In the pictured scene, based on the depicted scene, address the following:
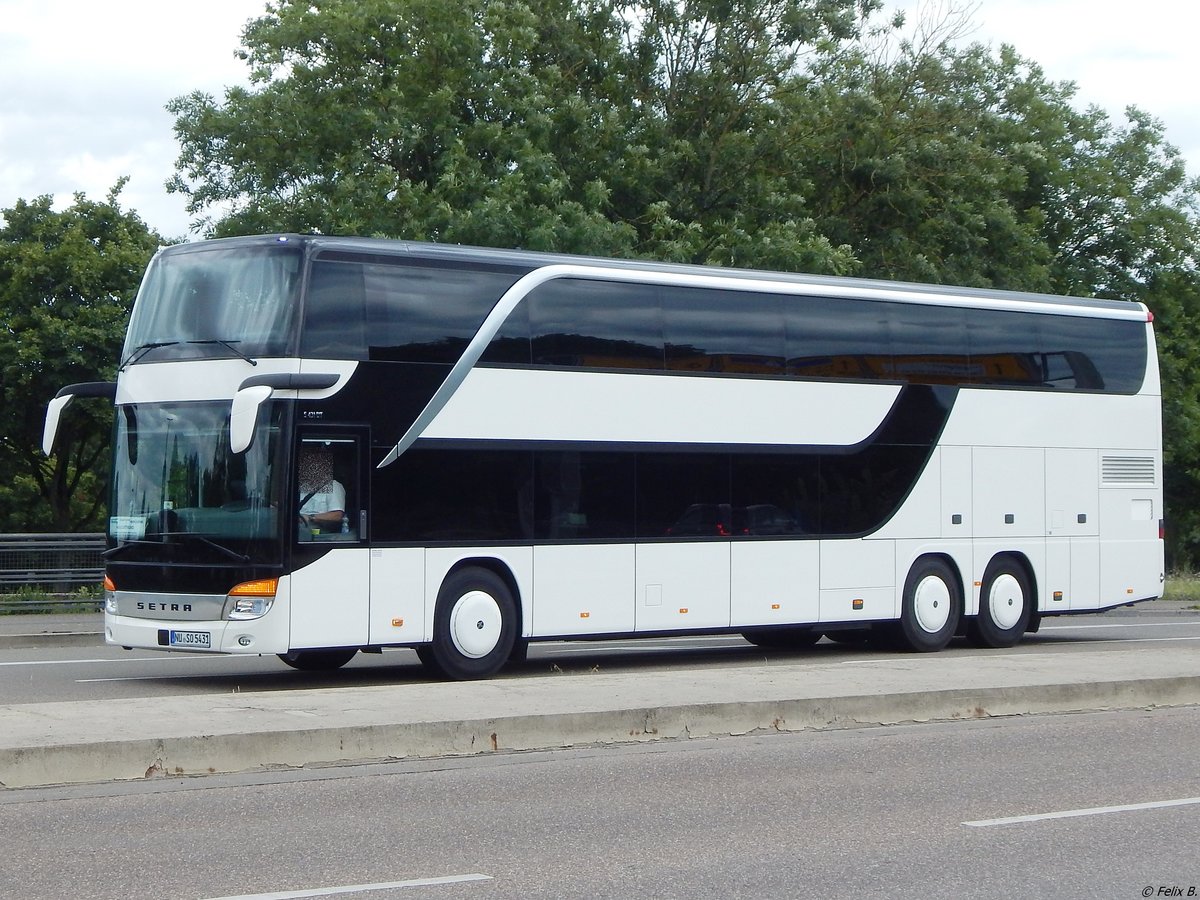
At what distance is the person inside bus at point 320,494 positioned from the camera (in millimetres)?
14570

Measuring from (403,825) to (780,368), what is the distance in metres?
10.5

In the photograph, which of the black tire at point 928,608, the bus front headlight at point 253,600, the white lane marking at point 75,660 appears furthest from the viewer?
the black tire at point 928,608

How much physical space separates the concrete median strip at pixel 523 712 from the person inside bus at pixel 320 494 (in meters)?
2.23

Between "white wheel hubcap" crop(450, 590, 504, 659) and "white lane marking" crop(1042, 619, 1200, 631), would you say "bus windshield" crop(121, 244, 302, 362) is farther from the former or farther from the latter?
"white lane marking" crop(1042, 619, 1200, 631)

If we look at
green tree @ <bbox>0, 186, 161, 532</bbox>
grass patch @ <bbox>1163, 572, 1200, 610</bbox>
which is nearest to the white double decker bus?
grass patch @ <bbox>1163, 572, 1200, 610</bbox>

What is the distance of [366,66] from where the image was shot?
33469 millimetres

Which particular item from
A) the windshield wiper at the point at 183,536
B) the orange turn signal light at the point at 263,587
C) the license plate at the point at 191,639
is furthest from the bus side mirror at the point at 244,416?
the license plate at the point at 191,639

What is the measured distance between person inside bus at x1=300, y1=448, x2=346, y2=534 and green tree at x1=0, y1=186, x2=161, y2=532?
2035cm

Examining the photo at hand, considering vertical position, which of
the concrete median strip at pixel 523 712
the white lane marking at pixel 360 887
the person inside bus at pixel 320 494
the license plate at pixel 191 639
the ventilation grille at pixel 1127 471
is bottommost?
the white lane marking at pixel 360 887

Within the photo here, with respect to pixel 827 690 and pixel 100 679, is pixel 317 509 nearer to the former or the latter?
pixel 100 679

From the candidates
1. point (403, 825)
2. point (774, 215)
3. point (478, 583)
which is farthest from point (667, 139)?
point (403, 825)

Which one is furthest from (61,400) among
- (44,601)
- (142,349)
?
(44,601)

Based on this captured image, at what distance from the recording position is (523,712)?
37.0 ft

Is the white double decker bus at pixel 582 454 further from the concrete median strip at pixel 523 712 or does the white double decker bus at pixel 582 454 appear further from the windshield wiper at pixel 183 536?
the concrete median strip at pixel 523 712
